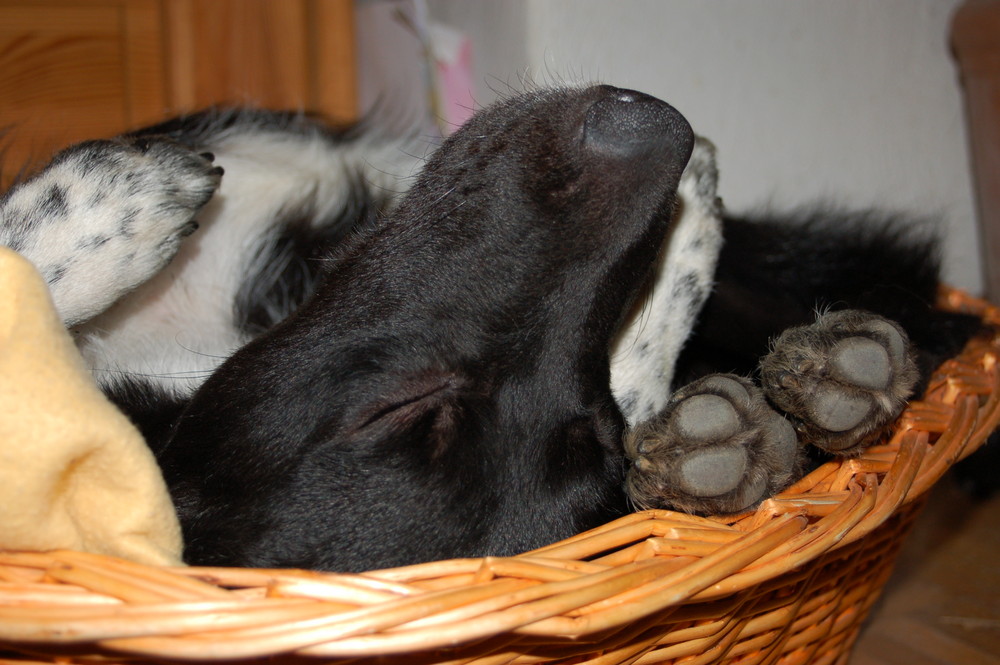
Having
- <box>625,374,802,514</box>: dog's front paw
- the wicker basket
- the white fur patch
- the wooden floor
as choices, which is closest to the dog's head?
<box>625,374,802,514</box>: dog's front paw

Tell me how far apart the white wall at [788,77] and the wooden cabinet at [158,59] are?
551 millimetres

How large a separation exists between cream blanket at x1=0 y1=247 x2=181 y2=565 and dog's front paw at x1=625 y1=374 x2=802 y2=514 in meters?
0.68

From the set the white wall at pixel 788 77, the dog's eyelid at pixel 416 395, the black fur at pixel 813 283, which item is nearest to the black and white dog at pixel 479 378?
the dog's eyelid at pixel 416 395

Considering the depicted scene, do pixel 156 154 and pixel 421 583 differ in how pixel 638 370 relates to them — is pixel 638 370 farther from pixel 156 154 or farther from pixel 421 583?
pixel 156 154

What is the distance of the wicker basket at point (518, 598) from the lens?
87cm

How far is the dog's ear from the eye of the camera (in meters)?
1.24

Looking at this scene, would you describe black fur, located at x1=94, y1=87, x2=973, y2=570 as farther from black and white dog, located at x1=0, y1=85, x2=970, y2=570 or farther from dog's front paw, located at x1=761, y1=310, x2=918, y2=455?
dog's front paw, located at x1=761, y1=310, x2=918, y2=455

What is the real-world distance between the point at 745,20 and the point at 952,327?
1484mm

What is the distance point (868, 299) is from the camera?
1.84 meters

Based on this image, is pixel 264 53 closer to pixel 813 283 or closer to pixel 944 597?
pixel 813 283

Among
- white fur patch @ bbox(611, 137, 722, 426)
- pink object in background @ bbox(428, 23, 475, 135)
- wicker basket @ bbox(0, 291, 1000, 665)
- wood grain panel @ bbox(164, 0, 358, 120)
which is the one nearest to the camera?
wicker basket @ bbox(0, 291, 1000, 665)

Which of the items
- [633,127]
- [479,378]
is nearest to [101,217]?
[479,378]

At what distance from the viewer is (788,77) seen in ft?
9.91

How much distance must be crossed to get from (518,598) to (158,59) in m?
2.93
